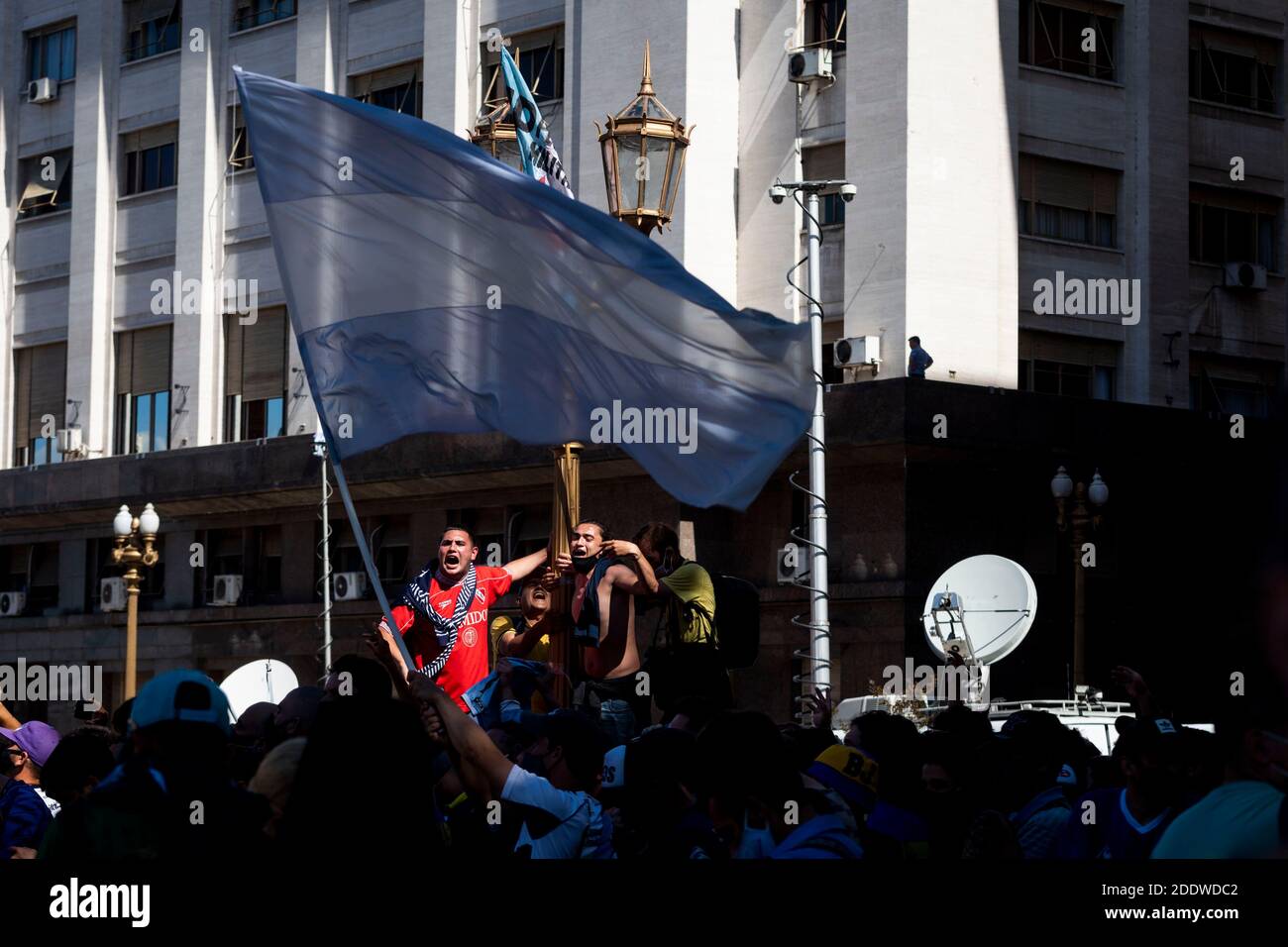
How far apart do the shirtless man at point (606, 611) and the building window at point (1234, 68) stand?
2730cm

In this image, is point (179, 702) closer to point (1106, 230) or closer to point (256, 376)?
point (1106, 230)

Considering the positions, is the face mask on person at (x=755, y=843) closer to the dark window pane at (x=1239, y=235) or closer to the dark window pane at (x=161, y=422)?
the dark window pane at (x=1239, y=235)

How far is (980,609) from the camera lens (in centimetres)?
2231

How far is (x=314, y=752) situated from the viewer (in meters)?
4.72

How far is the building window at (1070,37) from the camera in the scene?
111 feet

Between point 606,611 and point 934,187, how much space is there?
75.4ft

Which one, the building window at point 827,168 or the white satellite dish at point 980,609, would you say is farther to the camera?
the building window at point 827,168

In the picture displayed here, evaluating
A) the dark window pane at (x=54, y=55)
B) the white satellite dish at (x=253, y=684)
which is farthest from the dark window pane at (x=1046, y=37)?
the dark window pane at (x=54, y=55)

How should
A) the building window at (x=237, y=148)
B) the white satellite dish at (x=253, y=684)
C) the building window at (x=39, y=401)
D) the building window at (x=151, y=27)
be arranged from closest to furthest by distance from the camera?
the white satellite dish at (x=253, y=684)
the building window at (x=237, y=148)
the building window at (x=151, y=27)
the building window at (x=39, y=401)

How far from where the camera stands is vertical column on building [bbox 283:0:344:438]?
3891cm

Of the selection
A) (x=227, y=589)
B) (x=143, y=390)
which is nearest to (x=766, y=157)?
(x=227, y=589)

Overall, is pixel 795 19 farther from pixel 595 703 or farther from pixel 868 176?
pixel 595 703

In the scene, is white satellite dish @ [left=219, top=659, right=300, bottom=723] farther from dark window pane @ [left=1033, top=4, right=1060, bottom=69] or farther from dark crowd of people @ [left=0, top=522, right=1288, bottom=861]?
dark window pane @ [left=1033, top=4, right=1060, bottom=69]

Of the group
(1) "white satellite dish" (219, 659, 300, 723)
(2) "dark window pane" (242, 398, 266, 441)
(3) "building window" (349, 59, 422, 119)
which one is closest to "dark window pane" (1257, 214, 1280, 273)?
→ (3) "building window" (349, 59, 422, 119)
